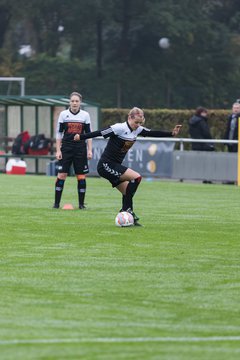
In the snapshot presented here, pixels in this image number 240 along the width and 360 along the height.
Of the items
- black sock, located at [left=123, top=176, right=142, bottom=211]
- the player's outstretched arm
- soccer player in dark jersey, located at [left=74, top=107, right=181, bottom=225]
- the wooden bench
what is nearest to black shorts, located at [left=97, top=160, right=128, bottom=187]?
soccer player in dark jersey, located at [left=74, top=107, right=181, bottom=225]

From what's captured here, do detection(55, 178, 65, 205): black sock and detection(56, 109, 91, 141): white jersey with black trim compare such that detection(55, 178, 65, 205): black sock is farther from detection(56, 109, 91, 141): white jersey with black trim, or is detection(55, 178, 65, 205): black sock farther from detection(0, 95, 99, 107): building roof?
detection(0, 95, 99, 107): building roof

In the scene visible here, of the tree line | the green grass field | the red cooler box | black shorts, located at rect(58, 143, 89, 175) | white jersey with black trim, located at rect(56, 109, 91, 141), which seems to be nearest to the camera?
the green grass field

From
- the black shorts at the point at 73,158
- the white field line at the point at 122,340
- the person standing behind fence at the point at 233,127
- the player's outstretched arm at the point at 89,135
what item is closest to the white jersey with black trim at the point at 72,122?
the black shorts at the point at 73,158

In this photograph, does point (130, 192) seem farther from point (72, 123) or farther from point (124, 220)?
point (72, 123)

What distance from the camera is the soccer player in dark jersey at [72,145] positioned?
1942cm

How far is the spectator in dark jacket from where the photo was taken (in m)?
30.0

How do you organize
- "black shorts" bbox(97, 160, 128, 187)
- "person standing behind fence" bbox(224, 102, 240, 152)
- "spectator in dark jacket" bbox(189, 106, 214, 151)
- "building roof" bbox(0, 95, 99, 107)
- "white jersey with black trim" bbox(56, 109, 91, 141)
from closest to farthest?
1. "black shorts" bbox(97, 160, 128, 187)
2. "white jersey with black trim" bbox(56, 109, 91, 141)
3. "person standing behind fence" bbox(224, 102, 240, 152)
4. "spectator in dark jacket" bbox(189, 106, 214, 151)
5. "building roof" bbox(0, 95, 99, 107)

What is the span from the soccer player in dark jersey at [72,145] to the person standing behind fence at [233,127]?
30.1 feet

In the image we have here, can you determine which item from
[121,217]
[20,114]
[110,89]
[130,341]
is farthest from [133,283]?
[110,89]

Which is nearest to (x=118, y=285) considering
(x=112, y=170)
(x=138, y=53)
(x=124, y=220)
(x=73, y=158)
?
(x=124, y=220)

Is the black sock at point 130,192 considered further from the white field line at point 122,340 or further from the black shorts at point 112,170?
the white field line at point 122,340

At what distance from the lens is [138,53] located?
59625 mm

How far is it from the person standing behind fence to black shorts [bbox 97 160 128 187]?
11720 millimetres

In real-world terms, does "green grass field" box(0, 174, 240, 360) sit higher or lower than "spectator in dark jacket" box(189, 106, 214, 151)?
lower
